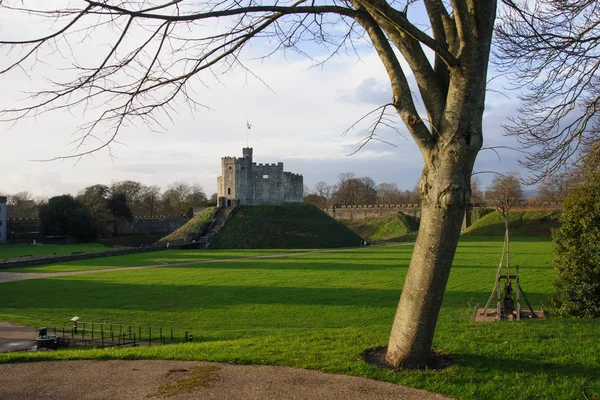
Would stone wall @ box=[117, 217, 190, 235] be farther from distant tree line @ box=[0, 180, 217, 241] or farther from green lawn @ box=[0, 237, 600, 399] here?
green lawn @ box=[0, 237, 600, 399]

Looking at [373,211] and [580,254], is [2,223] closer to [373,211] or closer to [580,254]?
[373,211]

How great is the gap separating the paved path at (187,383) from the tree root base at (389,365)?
45cm

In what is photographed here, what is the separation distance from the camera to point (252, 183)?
199 ft

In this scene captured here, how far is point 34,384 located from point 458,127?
5390 mm

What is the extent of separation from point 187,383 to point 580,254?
31.7 ft

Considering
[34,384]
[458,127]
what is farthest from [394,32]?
[34,384]

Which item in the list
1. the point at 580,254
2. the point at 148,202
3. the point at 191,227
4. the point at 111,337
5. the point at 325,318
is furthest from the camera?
the point at 148,202

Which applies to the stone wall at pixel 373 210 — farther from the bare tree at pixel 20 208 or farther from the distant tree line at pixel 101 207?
the bare tree at pixel 20 208

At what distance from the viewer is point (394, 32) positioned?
5.18m

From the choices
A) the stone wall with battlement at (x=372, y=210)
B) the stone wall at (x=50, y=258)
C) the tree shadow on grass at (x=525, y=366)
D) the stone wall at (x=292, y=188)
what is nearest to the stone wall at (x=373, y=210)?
the stone wall with battlement at (x=372, y=210)

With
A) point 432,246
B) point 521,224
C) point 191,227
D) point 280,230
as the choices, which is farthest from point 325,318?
point 521,224

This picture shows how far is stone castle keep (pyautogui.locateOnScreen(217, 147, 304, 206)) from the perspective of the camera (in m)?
59.2

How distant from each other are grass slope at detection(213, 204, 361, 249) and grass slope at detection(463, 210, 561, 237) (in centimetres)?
1443

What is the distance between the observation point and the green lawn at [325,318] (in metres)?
5.18
